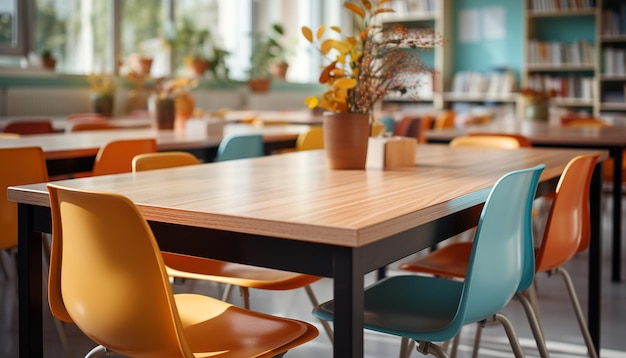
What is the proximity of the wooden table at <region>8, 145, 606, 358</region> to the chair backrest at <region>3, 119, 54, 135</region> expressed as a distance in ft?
10.1

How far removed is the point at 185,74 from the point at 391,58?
19.7 ft

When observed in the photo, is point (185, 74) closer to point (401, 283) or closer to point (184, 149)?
point (184, 149)

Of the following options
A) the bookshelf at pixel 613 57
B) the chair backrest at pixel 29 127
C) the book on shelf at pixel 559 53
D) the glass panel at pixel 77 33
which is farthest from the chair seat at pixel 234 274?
the book on shelf at pixel 559 53

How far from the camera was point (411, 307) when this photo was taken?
193cm

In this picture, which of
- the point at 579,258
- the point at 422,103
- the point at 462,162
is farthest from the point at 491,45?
the point at 462,162

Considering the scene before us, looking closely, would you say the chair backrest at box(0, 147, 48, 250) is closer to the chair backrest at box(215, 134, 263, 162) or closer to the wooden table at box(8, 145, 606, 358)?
the wooden table at box(8, 145, 606, 358)

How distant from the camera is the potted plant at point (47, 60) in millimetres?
6588

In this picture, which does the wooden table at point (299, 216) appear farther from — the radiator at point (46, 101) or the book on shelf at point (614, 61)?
the book on shelf at point (614, 61)

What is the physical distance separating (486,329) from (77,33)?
17.5 ft

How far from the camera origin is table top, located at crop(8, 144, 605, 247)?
142 centimetres

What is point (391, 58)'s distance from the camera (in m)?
2.37

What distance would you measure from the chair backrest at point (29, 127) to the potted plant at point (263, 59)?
3.52 m

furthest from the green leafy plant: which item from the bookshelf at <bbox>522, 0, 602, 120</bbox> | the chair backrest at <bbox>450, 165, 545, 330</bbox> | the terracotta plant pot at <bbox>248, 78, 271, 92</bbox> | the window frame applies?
the chair backrest at <bbox>450, 165, 545, 330</bbox>

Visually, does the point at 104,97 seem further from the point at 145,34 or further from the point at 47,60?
the point at 145,34
